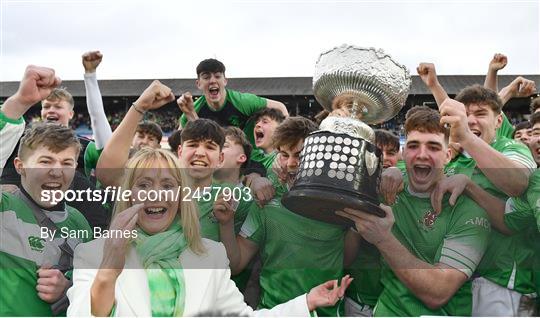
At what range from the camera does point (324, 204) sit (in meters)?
1.68

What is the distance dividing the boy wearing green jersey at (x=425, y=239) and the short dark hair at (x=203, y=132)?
0.63 metres

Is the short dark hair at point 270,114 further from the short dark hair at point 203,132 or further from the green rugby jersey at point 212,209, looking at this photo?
the green rugby jersey at point 212,209

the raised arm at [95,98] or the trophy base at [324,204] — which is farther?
the raised arm at [95,98]

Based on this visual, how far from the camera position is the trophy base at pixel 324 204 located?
63.2 inches

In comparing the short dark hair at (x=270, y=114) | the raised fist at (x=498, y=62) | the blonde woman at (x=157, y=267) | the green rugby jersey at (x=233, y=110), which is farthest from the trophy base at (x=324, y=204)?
the green rugby jersey at (x=233, y=110)

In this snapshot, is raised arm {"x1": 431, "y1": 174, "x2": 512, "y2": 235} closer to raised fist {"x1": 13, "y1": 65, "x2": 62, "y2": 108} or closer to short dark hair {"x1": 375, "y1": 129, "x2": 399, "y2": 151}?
short dark hair {"x1": 375, "y1": 129, "x2": 399, "y2": 151}

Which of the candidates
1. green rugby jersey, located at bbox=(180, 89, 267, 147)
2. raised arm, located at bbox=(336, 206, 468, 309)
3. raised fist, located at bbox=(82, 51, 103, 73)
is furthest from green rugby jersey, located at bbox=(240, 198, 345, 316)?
green rugby jersey, located at bbox=(180, 89, 267, 147)

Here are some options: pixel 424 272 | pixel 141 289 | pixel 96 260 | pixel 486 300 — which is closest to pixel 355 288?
pixel 424 272

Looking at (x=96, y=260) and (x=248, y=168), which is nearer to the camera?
(x=96, y=260)

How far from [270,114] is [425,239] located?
3.88ft

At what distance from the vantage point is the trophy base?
Result: 5.27ft

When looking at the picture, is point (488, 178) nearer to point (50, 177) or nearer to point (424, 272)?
point (424, 272)

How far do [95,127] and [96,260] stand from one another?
631 mm

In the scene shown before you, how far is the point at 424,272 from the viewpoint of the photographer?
1.84 metres
